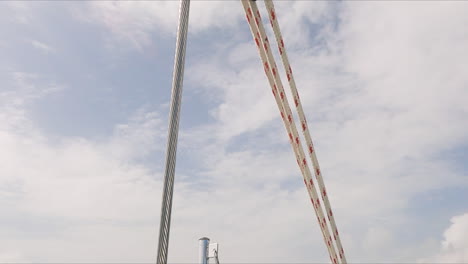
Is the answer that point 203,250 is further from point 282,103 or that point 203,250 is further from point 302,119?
point 282,103

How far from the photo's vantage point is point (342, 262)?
16.4 meters

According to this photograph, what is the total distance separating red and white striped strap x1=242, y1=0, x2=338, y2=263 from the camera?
10.3 meters

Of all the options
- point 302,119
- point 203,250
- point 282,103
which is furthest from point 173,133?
point 203,250

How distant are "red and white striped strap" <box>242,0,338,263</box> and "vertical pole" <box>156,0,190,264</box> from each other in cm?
310

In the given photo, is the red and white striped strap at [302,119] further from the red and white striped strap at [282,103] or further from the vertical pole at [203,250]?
the vertical pole at [203,250]

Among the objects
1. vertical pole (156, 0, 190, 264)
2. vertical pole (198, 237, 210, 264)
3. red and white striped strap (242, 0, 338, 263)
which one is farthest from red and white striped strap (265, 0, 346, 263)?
vertical pole (198, 237, 210, 264)

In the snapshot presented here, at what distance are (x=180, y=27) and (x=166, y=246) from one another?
3.33 m

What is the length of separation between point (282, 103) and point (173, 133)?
6.73 meters

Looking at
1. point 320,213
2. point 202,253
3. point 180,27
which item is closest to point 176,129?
point 180,27

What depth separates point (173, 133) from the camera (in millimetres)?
6371

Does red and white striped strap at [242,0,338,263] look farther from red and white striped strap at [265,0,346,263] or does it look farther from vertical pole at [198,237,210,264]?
vertical pole at [198,237,210,264]

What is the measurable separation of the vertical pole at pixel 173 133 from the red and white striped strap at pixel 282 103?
122 inches

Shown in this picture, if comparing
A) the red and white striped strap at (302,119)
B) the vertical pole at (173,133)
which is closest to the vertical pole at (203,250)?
the red and white striped strap at (302,119)

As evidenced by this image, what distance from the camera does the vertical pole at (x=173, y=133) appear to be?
6.00 metres
